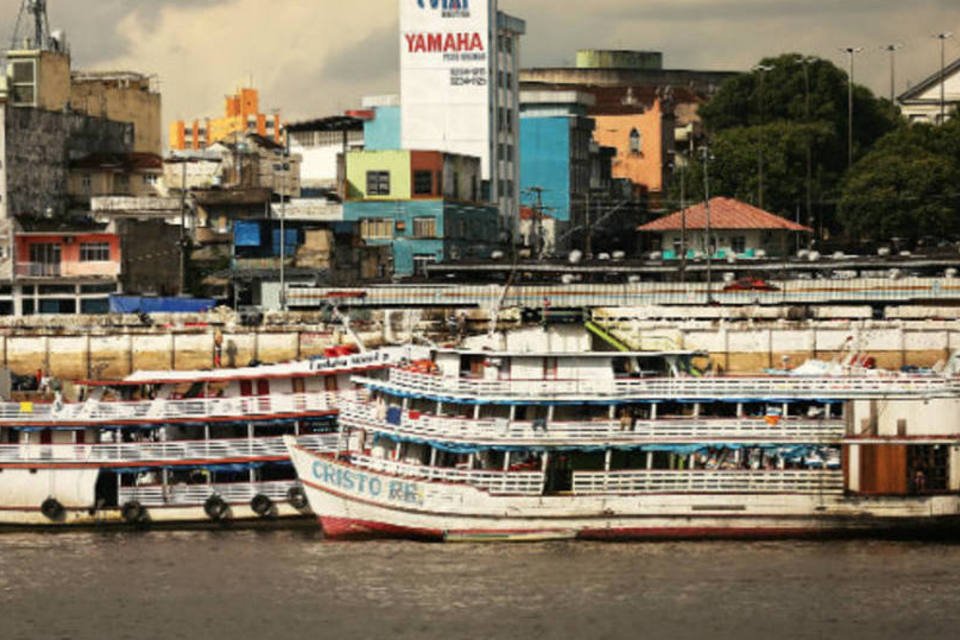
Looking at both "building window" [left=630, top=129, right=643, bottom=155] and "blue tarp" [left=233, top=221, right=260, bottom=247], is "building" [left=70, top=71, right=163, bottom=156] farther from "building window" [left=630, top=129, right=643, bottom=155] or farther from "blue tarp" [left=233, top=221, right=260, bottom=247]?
"building window" [left=630, top=129, right=643, bottom=155]

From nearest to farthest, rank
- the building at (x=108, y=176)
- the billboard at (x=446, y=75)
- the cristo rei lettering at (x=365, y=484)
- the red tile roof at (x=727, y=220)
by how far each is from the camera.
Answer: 1. the cristo rei lettering at (x=365, y=484)
2. the red tile roof at (x=727, y=220)
3. the building at (x=108, y=176)
4. the billboard at (x=446, y=75)

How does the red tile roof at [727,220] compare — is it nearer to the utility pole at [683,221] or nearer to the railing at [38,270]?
the utility pole at [683,221]

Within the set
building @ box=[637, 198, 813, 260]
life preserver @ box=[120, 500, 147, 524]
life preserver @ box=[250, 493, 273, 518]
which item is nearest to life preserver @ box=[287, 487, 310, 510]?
life preserver @ box=[250, 493, 273, 518]

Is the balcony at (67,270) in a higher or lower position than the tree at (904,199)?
lower

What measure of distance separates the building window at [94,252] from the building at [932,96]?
73.6m

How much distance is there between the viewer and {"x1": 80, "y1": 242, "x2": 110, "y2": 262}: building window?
307 feet

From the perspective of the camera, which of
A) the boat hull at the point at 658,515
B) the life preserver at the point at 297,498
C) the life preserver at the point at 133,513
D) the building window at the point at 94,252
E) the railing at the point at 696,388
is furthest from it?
the building window at the point at 94,252

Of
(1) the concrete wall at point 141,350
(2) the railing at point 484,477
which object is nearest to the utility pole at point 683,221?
(1) the concrete wall at point 141,350

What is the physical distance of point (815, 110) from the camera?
140500 mm

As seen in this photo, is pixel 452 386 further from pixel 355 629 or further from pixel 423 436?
pixel 355 629

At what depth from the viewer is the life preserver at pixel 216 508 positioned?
52.9 metres

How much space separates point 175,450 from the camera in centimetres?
5331

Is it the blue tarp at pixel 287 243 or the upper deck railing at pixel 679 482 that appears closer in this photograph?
the upper deck railing at pixel 679 482

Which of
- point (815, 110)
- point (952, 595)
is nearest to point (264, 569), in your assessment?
point (952, 595)
